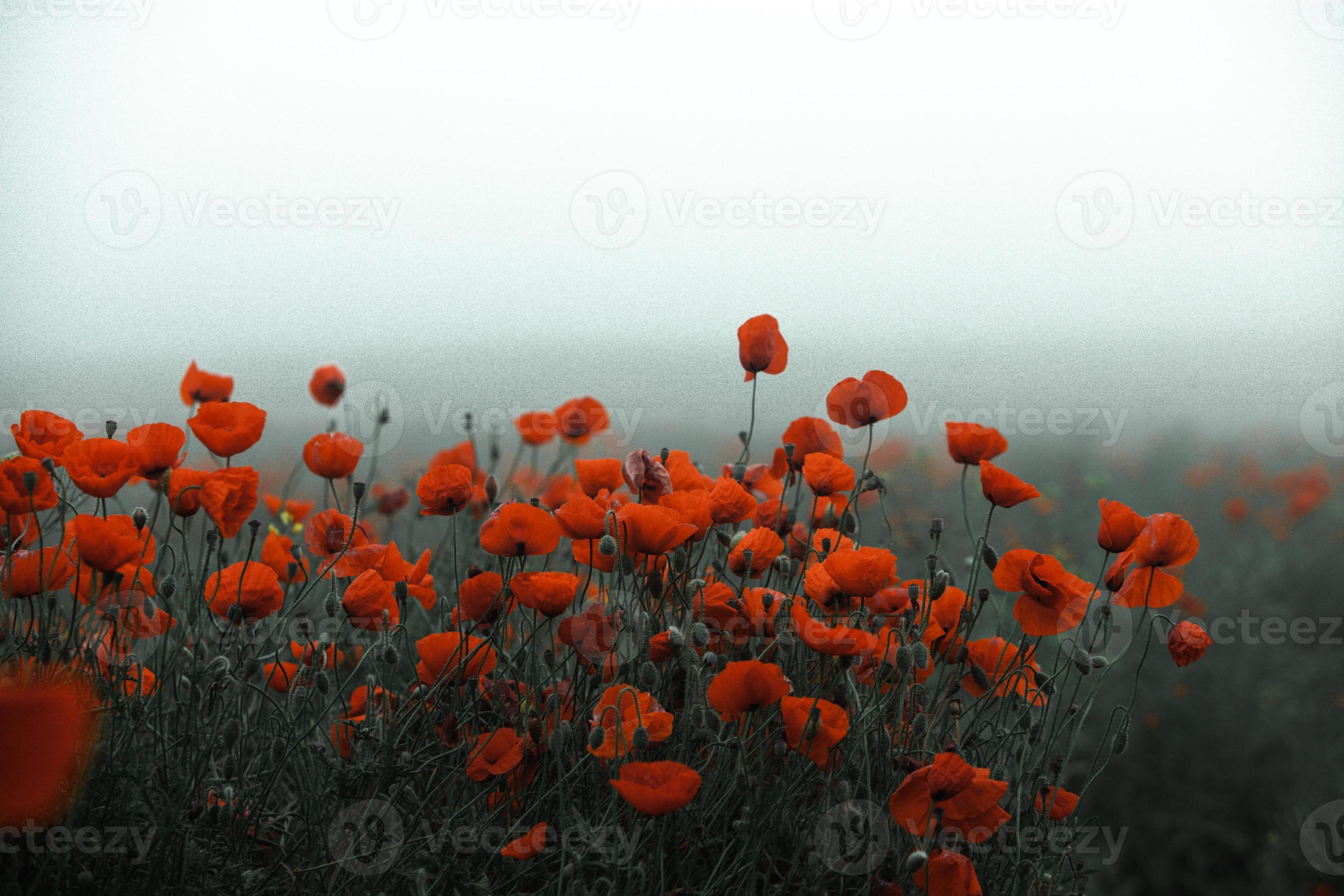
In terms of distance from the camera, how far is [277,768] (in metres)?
1.09

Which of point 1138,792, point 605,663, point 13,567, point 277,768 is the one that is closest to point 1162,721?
point 1138,792

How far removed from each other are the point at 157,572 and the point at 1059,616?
1335mm

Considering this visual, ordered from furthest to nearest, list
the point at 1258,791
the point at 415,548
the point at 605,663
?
the point at 1258,791, the point at 415,548, the point at 605,663

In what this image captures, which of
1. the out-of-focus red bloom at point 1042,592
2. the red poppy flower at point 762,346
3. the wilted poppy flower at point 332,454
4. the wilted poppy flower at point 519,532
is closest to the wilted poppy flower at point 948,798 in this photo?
the out-of-focus red bloom at point 1042,592

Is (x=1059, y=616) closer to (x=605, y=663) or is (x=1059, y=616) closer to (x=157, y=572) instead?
(x=605, y=663)

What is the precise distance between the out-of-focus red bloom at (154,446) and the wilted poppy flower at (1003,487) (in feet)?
3.78

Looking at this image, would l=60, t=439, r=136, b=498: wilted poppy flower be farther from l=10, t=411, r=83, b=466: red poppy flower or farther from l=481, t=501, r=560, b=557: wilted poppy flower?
l=481, t=501, r=560, b=557: wilted poppy flower

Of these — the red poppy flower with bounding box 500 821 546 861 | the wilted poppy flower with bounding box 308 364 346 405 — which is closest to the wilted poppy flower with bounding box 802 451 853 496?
the red poppy flower with bounding box 500 821 546 861

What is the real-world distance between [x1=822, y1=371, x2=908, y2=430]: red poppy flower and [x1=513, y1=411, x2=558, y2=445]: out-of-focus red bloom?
80 centimetres

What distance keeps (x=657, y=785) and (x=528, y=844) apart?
0.18m

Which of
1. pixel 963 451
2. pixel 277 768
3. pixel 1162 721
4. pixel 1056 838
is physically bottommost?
pixel 1162 721

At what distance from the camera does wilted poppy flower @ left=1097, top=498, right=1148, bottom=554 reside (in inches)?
50.7

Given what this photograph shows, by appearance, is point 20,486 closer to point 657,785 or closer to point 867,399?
point 657,785

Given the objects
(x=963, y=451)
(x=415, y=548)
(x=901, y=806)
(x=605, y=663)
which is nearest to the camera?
(x=901, y=806)
